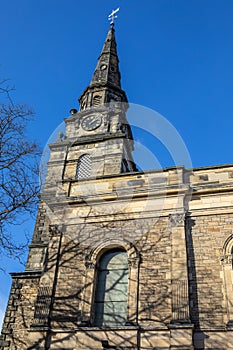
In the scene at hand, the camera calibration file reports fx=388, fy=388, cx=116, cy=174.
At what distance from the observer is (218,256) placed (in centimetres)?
1202

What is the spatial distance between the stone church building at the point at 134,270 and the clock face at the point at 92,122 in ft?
27.7

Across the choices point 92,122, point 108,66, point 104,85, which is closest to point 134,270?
point 92,122

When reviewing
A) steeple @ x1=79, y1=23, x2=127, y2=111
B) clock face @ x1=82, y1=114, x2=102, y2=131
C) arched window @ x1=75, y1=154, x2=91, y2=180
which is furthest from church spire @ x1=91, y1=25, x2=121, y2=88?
arched window @ x1=75, y1=154, x2=91, y2=180

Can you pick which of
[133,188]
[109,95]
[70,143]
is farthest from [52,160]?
[133,188]

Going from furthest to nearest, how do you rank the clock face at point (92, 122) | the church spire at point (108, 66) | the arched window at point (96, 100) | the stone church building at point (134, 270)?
the church spire at point (108, 66) < the arched window at point (96, 100) < the clock face at point (92, 122) < the stone church building at point (134, 270)

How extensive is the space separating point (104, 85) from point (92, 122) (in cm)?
372

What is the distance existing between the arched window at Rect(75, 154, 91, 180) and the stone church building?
540 centimetres

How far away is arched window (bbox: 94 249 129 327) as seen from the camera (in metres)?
12.1

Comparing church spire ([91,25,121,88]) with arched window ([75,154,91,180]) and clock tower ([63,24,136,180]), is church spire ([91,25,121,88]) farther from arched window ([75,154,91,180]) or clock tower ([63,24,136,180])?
arched window ([75,154,91,180])

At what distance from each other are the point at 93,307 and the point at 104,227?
277cm

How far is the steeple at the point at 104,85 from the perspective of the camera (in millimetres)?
25464

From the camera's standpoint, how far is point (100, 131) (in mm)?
22906

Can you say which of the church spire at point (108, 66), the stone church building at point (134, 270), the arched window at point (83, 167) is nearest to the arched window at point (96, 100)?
the church spire at point (108, 66)

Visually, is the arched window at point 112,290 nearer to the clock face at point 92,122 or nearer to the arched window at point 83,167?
the arched window at point 83,167
